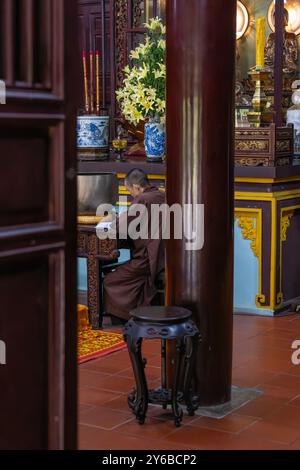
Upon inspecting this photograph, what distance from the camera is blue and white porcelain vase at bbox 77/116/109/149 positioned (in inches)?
280

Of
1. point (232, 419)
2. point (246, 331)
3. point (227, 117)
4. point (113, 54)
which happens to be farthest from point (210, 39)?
point (113, 54)

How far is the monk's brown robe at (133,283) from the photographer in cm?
600

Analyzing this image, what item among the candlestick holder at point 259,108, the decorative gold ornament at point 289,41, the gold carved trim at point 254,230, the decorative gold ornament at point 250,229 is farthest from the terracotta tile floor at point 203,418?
the decorative gold ornament at point 289,41

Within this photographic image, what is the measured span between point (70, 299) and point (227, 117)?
8.32 ft

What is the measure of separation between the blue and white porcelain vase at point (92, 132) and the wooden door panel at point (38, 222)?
18.0 feet

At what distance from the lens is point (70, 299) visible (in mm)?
1693

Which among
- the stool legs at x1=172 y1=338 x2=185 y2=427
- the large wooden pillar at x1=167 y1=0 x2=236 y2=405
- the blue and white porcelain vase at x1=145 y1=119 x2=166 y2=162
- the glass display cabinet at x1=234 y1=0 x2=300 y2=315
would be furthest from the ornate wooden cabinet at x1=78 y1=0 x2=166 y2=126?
the stool legs at x1=172 y1=338 x2=185 y2=427

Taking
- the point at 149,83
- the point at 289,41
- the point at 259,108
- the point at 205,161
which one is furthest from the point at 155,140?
the point at 205,161

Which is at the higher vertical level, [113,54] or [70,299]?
[113,54]

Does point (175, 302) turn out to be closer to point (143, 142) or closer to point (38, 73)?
point (38, 73)

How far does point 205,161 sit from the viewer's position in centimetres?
405

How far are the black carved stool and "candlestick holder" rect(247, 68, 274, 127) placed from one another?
2724 mm

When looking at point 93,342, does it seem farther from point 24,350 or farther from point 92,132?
point 24,350

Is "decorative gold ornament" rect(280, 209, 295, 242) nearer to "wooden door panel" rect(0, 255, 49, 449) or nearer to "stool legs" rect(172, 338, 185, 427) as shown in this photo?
"stool legs" rect(172, 338, 185, 427)
